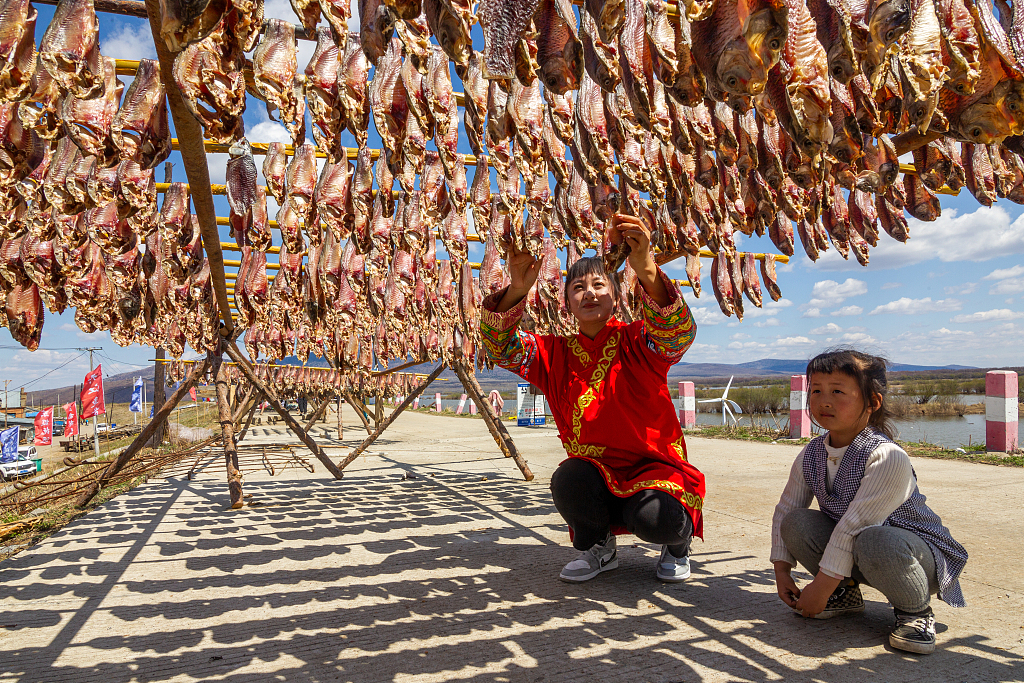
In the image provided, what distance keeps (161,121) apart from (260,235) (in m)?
0.82

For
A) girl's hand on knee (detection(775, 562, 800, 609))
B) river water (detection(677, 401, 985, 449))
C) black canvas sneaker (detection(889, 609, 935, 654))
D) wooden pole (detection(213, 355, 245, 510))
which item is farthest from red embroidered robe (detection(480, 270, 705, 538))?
river water (detection(677, 401, 985, 449))

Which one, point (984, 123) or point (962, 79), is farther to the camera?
point (984, 123)

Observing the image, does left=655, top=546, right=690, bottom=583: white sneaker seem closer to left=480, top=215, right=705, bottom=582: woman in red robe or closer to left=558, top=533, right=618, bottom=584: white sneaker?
left=480, top=215, right=705, bottom=582: woman in red robe

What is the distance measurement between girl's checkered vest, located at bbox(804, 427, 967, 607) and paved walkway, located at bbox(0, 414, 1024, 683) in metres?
0.27

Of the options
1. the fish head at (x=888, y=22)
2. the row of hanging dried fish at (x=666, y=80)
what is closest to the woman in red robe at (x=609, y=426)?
the row of hanging dried fish at (x=666, y=80)

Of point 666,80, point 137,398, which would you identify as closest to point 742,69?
point 666,80

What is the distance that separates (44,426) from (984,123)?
22874 millimetres

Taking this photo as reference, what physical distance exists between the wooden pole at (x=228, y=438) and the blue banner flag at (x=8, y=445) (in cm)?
1204

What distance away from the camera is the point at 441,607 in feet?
9.11

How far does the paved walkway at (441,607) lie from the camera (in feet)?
6.98

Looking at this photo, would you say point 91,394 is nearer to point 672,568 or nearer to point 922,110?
point 672,568

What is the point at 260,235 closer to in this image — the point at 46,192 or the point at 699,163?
the point at 46,192

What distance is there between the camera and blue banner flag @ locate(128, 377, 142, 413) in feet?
77.1

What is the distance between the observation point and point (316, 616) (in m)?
2.72
